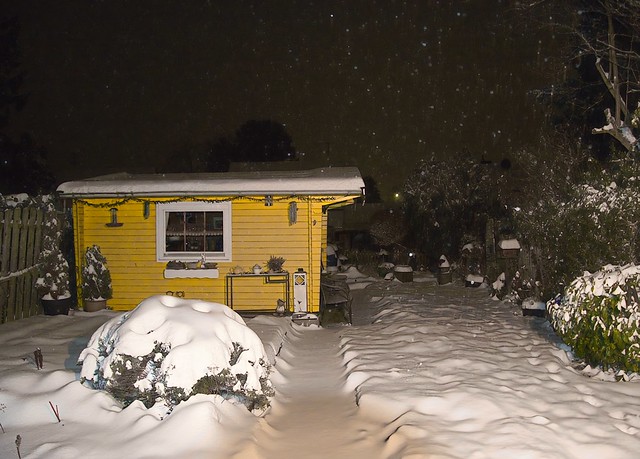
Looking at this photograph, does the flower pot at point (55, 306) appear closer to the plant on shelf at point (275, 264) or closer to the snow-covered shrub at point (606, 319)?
the plant on shelf at point (275, 264)

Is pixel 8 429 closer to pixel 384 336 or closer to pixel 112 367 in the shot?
pixel 112 367

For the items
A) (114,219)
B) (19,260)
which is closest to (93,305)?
(19,260)

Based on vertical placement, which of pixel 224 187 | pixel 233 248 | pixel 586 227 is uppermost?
pixel 224 187

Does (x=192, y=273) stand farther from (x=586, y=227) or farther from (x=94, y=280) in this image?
(x=586, y=227)

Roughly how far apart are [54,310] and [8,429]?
19.4ft

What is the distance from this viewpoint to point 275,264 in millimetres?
10422

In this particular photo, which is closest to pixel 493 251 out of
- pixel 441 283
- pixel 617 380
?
pixel 441 283

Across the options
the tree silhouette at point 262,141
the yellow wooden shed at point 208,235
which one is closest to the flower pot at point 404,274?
the yellow wooden shed at point 208,235

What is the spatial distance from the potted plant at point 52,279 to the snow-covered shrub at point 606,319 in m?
8.61

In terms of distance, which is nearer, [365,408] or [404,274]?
[365,408]

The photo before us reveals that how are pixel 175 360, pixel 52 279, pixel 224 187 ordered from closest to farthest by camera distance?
1. pixel 175 360
2. pixel 224 187
3. pixel 52 279

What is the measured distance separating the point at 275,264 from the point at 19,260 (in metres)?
4.63

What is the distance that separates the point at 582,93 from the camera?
1527cm

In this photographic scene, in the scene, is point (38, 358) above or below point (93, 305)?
above
